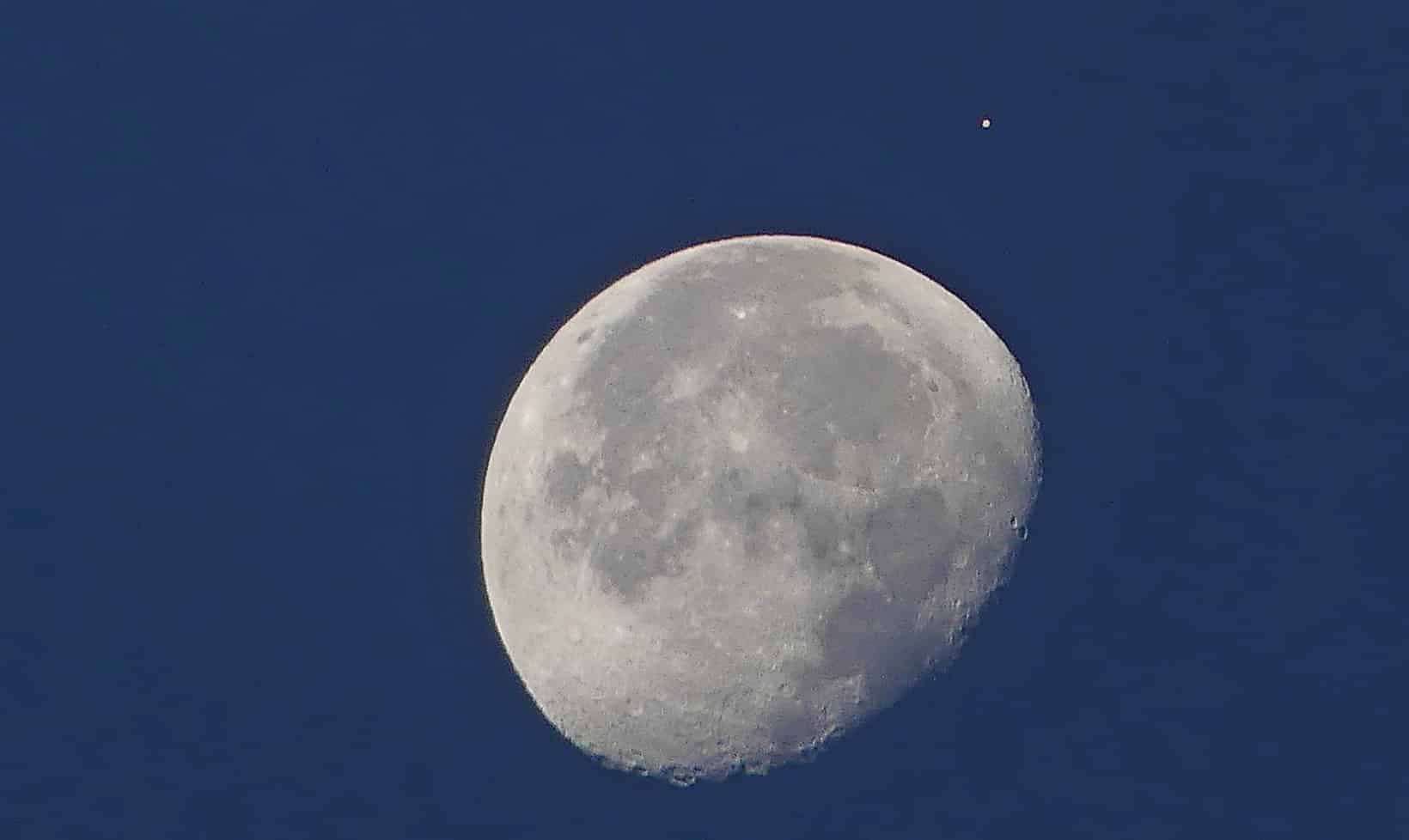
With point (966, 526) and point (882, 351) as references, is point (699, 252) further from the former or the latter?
point (966, 526)

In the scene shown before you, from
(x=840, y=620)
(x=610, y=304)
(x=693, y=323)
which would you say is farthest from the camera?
(x=610, y=304)

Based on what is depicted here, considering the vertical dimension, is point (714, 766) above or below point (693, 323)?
below

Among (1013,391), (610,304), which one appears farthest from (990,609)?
(610,304)

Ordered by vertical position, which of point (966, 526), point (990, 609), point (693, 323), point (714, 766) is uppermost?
point (693, 323)

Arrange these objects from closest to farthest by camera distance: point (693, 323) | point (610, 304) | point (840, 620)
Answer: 1. point (840, 620)
2. point (693, 323)
3. point (610, 304)

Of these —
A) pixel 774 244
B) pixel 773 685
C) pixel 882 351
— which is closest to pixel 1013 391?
pixel 882 351

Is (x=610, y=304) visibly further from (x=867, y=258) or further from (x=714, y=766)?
(x=714, y=766)

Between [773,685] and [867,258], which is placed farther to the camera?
[867,258]
